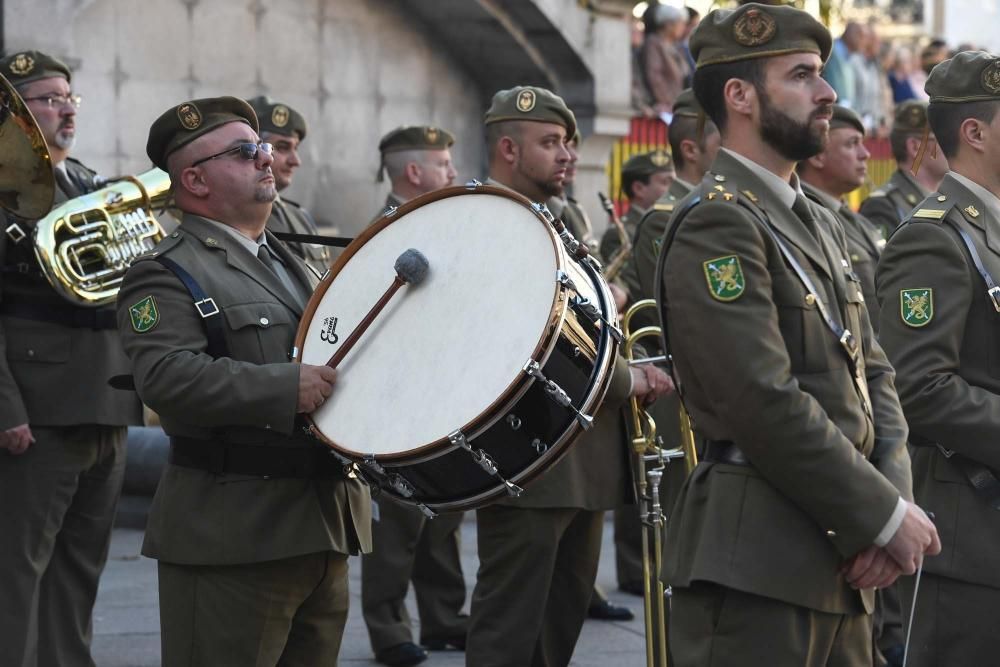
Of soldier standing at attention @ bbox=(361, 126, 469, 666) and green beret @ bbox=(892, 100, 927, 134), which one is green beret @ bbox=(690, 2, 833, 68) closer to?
soldier standing at attention @ bbox=(361, 126, 469, 666)

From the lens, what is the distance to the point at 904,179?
7.84 meters

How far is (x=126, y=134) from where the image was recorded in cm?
1013

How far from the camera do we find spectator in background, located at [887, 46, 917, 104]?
1852 centimetres

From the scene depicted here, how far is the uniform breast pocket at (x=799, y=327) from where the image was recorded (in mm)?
3607

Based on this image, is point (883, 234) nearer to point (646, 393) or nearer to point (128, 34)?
point (646, 393)

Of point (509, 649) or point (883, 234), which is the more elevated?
point (883, 234)

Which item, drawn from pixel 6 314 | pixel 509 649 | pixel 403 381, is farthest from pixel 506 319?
pixel 6 314

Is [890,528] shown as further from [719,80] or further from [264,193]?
[264,193]

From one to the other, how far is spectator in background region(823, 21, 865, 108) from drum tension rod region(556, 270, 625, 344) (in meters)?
12.4

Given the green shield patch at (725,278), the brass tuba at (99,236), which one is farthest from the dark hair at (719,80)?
the brass tuba at (99,236)

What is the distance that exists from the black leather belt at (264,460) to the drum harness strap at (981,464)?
164 cm

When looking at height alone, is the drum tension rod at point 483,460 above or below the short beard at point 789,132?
below

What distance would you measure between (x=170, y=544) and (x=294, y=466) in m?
0.39

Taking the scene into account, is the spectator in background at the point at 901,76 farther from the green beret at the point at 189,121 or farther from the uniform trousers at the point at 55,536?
the green beret at the point at 189,121
